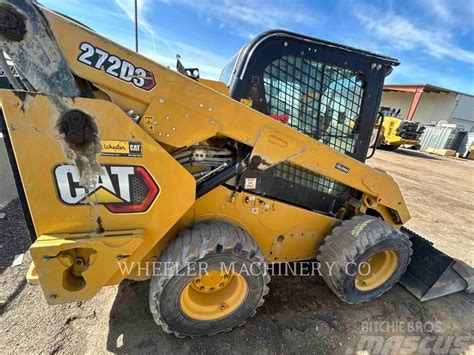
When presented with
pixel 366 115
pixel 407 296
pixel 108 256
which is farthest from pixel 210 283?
pixel 407 296

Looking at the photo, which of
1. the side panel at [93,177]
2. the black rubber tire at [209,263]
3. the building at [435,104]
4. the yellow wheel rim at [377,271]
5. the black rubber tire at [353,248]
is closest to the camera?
the side panel at [93,177]

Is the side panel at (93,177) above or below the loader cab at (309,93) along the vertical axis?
below

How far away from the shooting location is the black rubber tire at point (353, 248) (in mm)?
2367

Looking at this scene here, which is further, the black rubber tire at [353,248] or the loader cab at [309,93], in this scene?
the black rubber tire at [353,248]

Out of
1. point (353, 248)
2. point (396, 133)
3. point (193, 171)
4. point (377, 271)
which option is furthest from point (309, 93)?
point (396, 133)

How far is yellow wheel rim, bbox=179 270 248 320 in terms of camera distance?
2.09 m

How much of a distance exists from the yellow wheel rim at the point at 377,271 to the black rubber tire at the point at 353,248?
78 millimetres

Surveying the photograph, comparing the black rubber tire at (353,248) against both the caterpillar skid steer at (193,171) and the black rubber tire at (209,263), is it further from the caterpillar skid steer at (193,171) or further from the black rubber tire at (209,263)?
the black rubber tire at (209,263)

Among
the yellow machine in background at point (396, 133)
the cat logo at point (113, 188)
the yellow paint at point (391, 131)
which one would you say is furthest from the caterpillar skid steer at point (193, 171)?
the yellow paint at point (391, 131)

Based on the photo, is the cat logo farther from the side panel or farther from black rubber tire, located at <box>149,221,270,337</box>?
black rubber tire, located at <box>149,221,270,337</box>

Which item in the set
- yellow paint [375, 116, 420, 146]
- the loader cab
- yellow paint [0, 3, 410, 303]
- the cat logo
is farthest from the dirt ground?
yellow paint [375, 116, 420, 146]

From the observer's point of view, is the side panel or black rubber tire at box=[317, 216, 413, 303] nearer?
the side panel

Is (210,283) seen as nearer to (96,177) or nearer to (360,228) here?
(96,177)

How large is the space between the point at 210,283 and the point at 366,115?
2107 millimetres
